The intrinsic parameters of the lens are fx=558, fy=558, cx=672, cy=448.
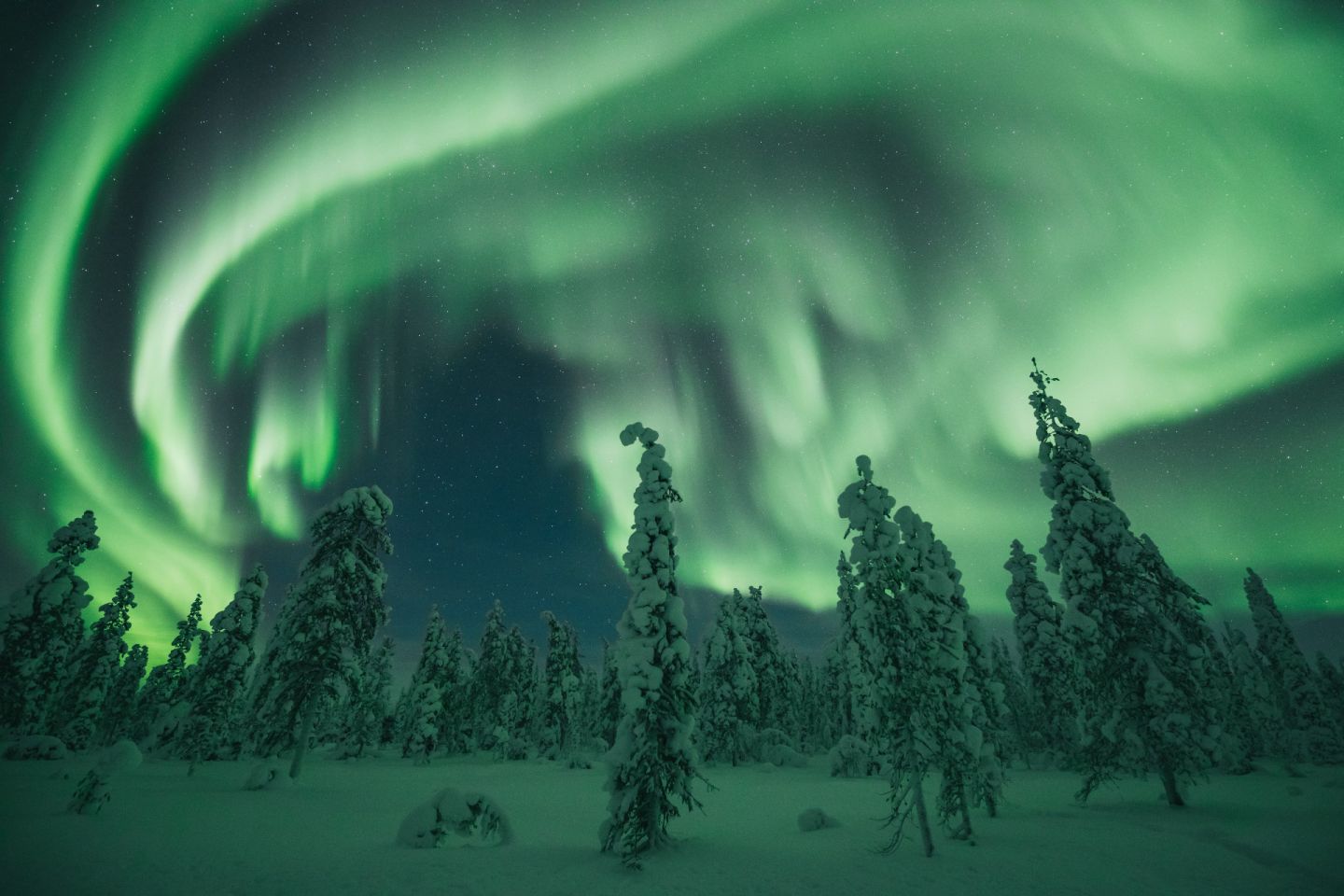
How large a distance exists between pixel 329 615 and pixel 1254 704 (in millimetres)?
79855

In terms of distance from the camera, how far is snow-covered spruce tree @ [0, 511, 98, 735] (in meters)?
31.9

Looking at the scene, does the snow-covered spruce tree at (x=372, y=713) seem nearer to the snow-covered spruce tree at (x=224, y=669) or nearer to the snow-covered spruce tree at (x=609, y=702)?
the snow-covered spruce tree at (x=224, y=669)

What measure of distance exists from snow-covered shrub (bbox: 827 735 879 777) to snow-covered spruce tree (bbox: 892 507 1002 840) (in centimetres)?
1601

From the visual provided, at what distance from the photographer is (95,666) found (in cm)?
5025

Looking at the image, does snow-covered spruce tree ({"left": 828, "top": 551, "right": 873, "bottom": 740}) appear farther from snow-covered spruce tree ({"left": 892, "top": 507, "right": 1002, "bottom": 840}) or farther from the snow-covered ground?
snow-covered spruce tree ({"left": 892, "top": 507, "right": 1002, "bottom": 840})

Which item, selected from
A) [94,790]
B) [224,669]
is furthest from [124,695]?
[94,790]

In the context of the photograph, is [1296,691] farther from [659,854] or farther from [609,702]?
[659,854]

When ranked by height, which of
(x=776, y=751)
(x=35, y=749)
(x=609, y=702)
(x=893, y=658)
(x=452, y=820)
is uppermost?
(x=893, y=658)

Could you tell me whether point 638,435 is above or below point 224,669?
above

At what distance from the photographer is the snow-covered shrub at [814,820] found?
1920cm

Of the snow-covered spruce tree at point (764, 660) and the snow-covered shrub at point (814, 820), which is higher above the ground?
the snow-covered spruce tree at point (764, 660)

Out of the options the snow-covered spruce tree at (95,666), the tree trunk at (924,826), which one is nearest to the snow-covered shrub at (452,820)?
the tree trunk at (924,826)

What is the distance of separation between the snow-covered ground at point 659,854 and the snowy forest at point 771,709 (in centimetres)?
30

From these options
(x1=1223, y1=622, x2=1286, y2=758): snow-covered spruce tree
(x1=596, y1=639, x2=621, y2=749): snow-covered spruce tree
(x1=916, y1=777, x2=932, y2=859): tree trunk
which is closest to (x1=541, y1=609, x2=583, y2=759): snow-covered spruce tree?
(x1=596, y1=639, x2=621, y2=749): snow-covered spruce tree
